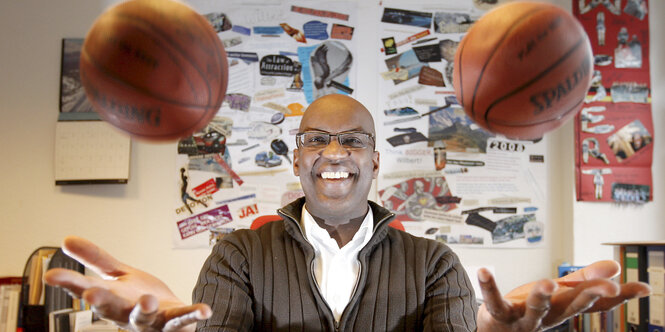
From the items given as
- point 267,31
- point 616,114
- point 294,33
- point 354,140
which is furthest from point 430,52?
point 354,140

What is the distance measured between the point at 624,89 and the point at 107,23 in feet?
7.67

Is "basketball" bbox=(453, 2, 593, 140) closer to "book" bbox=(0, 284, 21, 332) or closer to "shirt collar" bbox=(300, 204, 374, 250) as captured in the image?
"shirt collar" bbox=(300, 204, 374, 250)

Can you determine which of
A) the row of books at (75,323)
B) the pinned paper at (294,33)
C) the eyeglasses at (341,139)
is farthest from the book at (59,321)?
the pinned paper at (294,33)

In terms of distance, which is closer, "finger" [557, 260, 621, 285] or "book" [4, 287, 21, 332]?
"finger" [557, 260, 621, 285]

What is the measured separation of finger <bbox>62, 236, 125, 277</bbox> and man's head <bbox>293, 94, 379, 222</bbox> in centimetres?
62

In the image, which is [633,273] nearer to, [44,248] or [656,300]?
[656,300]

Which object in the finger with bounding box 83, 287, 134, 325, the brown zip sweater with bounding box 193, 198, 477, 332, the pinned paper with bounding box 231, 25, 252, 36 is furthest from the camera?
the pinned paper with bounding box 231, 25, 252, 36

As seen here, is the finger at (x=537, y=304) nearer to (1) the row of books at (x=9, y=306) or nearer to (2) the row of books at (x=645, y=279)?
(2) the row of books at (x=645, y=279)

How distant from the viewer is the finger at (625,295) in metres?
0.84

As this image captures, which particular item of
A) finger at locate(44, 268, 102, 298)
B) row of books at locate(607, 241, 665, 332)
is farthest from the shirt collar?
row of books at locate(607, 241, 665, 332)

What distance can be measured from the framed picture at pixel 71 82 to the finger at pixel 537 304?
2230 mm

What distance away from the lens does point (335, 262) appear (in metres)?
1.41

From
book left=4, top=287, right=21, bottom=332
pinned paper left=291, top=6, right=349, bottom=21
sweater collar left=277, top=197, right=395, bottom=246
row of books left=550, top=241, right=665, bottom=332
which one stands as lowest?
book left=4, top=287, right=21, bottom=332

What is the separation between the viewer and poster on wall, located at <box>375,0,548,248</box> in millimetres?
2494
